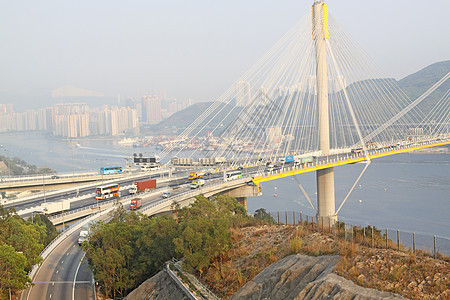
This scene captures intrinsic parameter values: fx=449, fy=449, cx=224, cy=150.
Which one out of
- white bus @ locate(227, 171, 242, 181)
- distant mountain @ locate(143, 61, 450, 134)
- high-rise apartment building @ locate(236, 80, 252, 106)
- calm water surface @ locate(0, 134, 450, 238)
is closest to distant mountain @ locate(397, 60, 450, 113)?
distant mountain @ locate(143, 61, 450, 134)

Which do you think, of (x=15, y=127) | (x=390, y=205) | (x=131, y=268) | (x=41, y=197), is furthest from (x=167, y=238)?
(x=15, y=127)

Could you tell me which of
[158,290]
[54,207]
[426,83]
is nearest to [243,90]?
[54,207]

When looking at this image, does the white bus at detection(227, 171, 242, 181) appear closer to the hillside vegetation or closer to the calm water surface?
the calm water surface

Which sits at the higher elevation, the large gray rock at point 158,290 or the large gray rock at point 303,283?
the large gray rock at point 303,283

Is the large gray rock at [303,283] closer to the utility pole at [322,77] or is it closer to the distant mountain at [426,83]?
the utility pole at [322,77]

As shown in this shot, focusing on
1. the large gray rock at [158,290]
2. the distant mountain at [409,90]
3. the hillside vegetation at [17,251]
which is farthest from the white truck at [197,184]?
the distant mountain at [409,90]

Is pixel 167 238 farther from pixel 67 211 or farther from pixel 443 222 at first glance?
pixel 443 222

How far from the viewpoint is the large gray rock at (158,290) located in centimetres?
872

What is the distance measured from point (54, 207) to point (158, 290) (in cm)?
1211

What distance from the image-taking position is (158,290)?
937 centimetres

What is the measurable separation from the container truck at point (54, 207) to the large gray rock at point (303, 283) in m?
14.5

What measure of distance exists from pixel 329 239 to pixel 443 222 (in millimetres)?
18378

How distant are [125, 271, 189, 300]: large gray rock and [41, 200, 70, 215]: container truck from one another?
1087cm

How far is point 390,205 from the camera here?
90.4ft
